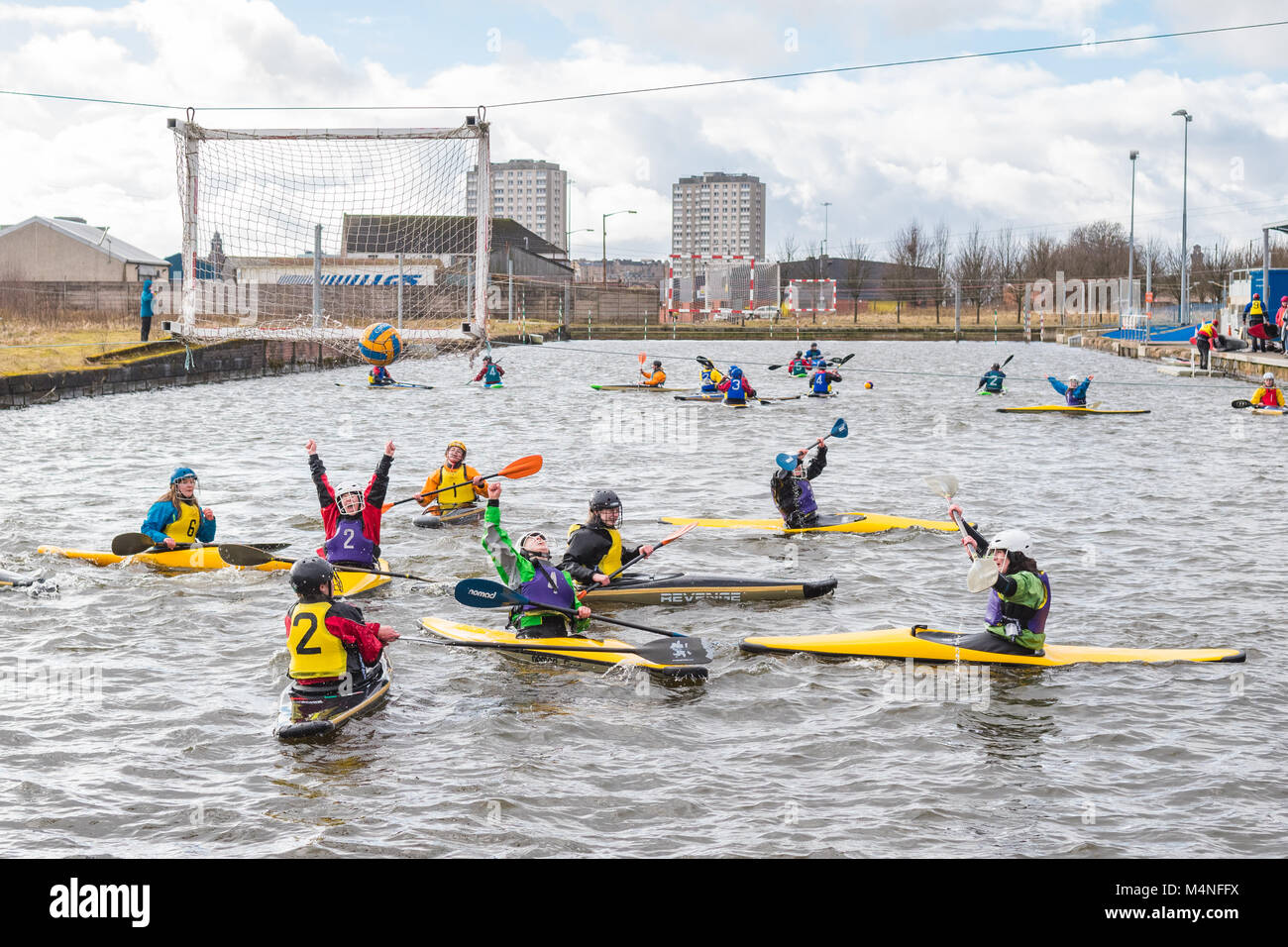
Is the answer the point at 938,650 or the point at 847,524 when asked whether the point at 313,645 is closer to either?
the point at 938,650

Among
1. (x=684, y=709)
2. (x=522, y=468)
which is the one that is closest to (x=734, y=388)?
(x=522, y=468)

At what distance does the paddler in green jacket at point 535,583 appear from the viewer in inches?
434

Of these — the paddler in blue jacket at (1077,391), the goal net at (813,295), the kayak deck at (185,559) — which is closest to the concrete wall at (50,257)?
the goal net at (813,295)

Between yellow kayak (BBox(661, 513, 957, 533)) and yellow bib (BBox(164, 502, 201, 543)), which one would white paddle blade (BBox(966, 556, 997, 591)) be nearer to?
yellow kayak (BBox(661, 513, 957, 533))

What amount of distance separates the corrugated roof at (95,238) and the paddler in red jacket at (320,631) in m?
60.8

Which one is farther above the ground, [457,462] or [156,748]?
[457,462]

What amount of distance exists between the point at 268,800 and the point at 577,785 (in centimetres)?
202

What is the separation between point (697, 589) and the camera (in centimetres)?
1353

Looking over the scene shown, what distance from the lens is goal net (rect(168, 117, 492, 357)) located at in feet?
57.7

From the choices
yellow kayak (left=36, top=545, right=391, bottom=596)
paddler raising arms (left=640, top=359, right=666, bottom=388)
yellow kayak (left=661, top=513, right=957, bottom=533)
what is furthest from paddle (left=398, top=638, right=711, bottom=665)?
paddler raising arms (left=640, top=359, right=666, bottom=388)

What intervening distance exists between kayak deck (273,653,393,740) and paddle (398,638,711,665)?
2.89ft
